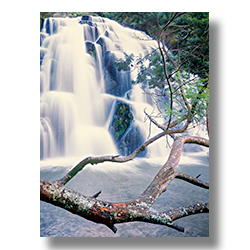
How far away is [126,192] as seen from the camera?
1765mm

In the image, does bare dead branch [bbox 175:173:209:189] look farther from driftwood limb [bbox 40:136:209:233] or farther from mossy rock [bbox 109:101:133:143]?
mossy rock [bbox 109:101:133:143]

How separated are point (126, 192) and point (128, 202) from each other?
0.14 meters

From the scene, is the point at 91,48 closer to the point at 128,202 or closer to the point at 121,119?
the point at 121,119

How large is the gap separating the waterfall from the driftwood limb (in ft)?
0.53

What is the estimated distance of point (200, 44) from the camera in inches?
72.9

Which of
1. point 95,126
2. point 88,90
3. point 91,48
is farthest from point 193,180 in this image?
point 91,48

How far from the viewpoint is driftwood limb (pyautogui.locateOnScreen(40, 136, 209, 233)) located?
146 cm

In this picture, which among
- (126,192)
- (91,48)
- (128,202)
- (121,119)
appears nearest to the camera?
(128,202)

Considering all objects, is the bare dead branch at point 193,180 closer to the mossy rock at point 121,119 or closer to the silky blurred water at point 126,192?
the silky blurred water at point 126,192

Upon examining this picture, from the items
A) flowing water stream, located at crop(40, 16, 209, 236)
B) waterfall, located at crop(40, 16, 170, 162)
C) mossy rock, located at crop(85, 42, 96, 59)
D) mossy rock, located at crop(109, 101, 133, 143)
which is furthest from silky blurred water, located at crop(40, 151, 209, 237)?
mossy rock, located at crop(85, 42, 96, 59)

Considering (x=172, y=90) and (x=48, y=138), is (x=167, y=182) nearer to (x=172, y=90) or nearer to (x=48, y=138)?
(x=172, y=90)

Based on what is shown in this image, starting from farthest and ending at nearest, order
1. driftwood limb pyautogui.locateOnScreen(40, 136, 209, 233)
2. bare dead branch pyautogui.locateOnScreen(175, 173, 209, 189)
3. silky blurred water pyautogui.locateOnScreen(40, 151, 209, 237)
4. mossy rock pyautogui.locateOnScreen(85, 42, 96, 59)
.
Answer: mossy rock pyautogui.locateOnScreen(85, 42, 96, 59) → bare dead branch pyautogui.locateOnScreen(175, 173, 209, 189) → silky blurred water pyautogui.locateOnScreen(40, 151, 209, 237) → driftwood limb pyautogui.locateOnScreen(40, 136, 209, 233)
